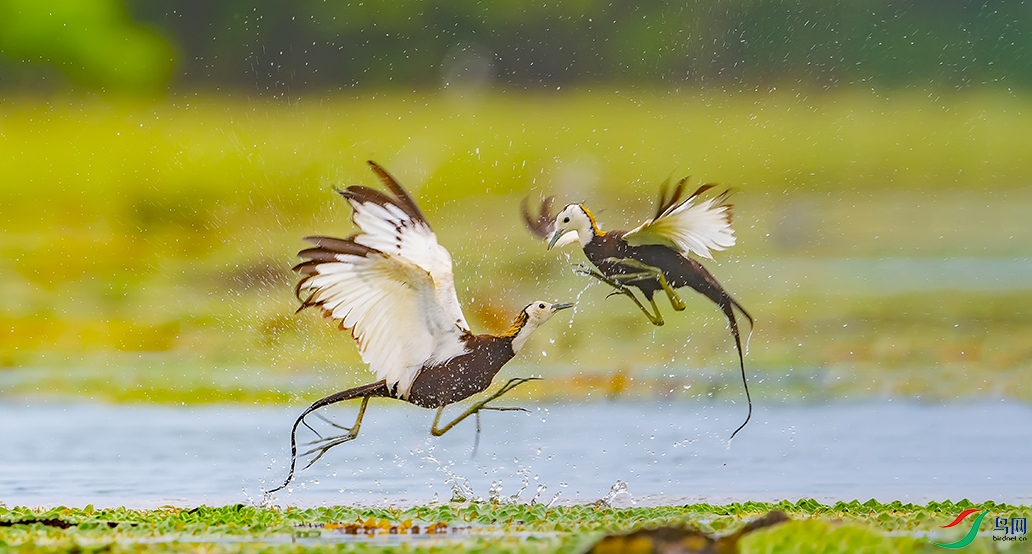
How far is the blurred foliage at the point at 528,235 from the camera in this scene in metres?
14.5

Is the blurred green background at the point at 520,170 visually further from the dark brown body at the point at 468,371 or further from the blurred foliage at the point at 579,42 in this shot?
the dark brown body at the point at 468,371

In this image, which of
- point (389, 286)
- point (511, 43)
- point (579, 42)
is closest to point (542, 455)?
point (389, 286)

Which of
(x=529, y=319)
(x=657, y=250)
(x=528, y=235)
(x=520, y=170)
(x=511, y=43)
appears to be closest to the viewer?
(x=657, y=250)

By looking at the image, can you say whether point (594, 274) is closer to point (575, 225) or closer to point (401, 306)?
point (575, 225)

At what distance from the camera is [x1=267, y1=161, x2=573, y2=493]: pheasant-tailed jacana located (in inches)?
343

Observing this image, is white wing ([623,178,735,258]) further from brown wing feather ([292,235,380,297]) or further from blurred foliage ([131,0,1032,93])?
blurred foliage ([131,0,1032,93])

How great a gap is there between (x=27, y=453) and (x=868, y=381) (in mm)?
6473

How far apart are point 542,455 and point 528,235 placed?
9.06 metres

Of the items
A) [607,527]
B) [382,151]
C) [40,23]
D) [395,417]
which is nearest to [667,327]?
[395,417]

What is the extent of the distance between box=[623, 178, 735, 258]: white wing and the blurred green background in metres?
4.84

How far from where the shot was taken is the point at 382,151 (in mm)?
24766

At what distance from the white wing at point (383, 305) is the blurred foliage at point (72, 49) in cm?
1875

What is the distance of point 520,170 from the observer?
79.5ft

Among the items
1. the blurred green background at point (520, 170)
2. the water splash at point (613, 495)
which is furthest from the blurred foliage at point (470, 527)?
the blurred green background at point (520, 170)
